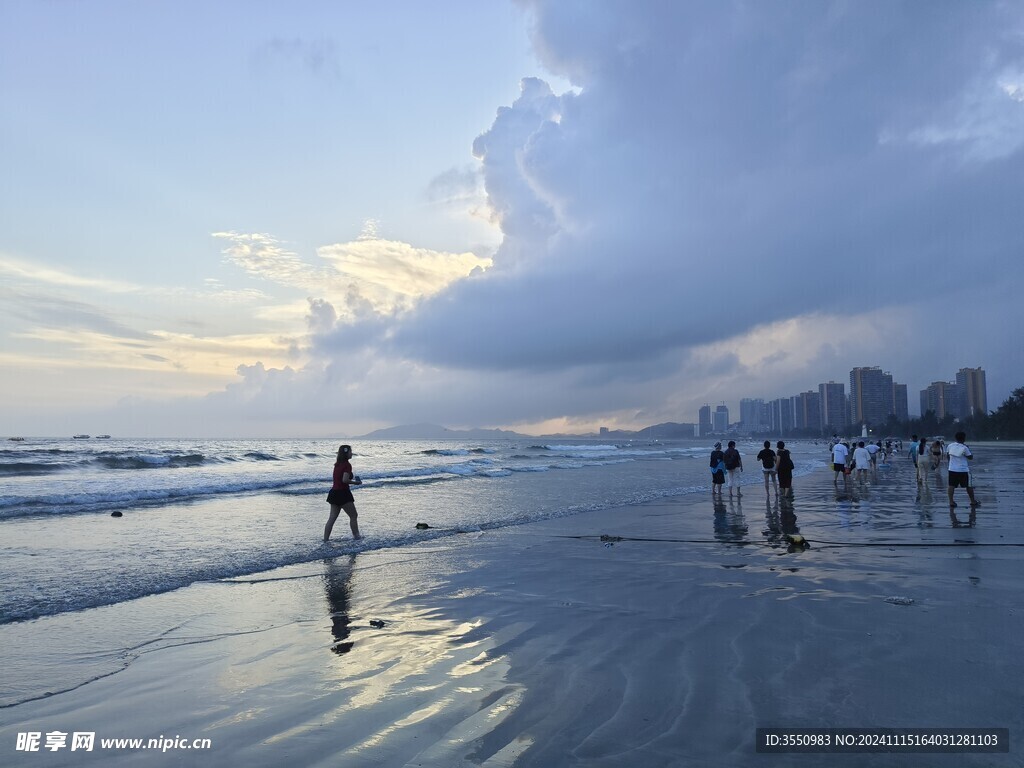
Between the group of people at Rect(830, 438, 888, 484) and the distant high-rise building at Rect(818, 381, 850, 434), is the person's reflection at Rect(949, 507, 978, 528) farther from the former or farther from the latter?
the distant high-rise building at Rect(818, 381, 850, 434)

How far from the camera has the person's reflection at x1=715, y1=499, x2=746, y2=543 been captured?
470 inches

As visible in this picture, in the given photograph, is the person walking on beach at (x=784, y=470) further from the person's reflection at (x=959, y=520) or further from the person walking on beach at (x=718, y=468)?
the person's reflection at (x=959, y=520)

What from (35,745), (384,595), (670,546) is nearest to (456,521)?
(670,546)

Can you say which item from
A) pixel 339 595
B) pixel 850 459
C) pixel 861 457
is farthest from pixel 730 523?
pixel 850 459

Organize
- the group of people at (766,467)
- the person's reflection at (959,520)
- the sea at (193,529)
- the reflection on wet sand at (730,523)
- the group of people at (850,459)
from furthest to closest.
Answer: the group of people at (850,459)
the group of people at (766,467)
the person's reflection at (959,520)
the reflection on wet sand at (730,523)
the sea at (193,529)

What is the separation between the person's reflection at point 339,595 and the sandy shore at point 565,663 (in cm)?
5

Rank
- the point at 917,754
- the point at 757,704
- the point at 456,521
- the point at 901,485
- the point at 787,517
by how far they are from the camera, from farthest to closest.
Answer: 1. the point at 901,485
2. the point at 456,521
3. the point at 787,517
4. the point at 757,704
5. the point at 917,754

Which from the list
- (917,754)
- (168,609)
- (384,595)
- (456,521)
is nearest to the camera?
(917,754)

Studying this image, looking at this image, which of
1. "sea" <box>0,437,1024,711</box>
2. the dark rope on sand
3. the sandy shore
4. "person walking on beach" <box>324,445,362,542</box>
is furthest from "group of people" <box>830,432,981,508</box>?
"person walking on beach" <box>324,445,362,542</box>

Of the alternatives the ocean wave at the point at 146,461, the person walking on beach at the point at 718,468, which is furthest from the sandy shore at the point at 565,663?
the ocean wave at the point at 146,461

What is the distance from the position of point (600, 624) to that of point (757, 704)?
89.2 inches

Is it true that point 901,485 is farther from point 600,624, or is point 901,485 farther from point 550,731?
point 550,731

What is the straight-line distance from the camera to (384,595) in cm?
800

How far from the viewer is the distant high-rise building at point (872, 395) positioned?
169m
